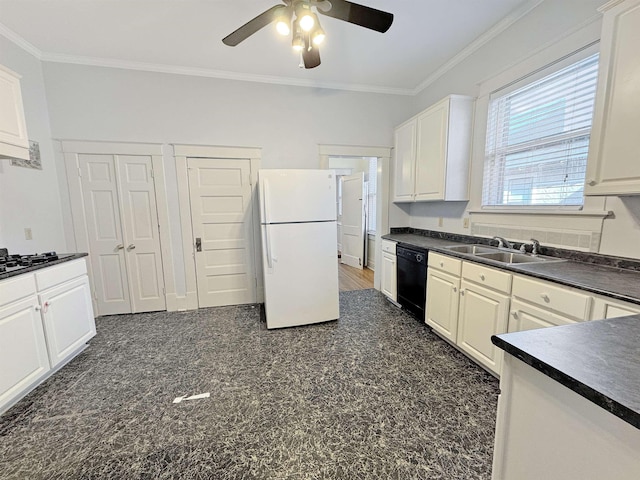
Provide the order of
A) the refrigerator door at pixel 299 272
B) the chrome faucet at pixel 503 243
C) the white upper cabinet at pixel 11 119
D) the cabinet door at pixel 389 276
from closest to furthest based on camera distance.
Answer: the white upper cabinet at pixel 11 119 < the chrome faucet at pixel 503 243 < the refrigerator door at pixel 299 272 < the cabinet door at pixel 389 276

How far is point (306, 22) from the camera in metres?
1.62

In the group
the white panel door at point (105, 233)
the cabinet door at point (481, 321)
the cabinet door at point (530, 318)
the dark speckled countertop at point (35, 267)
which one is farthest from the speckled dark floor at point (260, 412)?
the dark speckled countertop at point (35, 267)

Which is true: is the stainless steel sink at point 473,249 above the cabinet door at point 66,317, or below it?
above

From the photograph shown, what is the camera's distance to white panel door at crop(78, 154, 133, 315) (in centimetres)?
314

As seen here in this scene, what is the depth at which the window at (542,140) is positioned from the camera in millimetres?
1975

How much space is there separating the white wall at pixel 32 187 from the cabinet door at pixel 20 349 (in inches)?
37.4

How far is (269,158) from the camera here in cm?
356

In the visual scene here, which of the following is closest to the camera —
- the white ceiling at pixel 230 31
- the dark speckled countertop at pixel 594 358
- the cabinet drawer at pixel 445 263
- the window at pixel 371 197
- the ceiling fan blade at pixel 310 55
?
the dark speckled countertop at pixel 594 358

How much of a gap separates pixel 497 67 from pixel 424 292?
2.25 m

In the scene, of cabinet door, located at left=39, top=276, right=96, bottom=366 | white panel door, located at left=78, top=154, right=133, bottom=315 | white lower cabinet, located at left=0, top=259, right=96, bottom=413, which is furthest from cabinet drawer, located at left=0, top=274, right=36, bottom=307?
white panel door, located at left=78, top=154, right=133, bottom=315

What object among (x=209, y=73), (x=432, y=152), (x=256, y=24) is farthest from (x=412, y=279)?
(x=209, y=73)

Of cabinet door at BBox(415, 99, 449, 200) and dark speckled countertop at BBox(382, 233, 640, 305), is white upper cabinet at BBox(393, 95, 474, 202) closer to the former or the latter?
cabinet door at BBox(415, 99, 449, 200)

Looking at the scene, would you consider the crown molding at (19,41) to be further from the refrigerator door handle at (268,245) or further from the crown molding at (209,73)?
the refrigerator door handle at (268,245)

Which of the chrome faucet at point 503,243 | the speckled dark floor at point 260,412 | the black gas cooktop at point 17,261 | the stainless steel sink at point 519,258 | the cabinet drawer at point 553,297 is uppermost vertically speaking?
the chrome faucet at point 503,243
